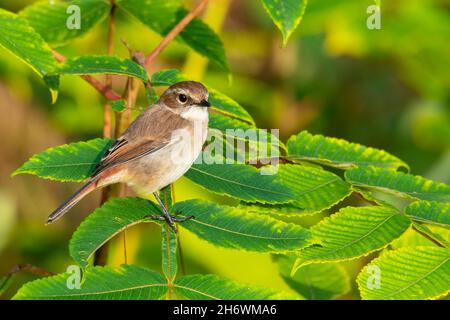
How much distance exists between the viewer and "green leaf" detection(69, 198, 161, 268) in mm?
2338

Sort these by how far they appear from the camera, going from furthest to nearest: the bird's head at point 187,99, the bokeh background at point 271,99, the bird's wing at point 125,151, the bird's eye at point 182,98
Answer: the bokeh background at point 271,99 → the bird's eye at point 182,98 → the bird's head at point 187,99 → the bird's wing at point 125,151

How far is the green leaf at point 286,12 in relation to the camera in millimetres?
2682

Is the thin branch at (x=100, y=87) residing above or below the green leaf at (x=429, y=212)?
above

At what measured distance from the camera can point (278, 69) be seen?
625cm

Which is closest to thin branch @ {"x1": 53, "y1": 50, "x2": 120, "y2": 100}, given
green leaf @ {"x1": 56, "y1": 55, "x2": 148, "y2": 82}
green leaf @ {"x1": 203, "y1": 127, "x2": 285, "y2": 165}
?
green leaf @ {"x1": 56, "y1": 55, "x2": 148, "y2": 82}

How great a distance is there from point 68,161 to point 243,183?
2.14ft

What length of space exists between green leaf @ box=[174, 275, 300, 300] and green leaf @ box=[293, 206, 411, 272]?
0.14m

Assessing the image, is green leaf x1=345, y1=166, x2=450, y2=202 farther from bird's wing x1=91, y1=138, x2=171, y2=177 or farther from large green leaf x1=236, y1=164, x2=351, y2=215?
bird's wing x1=91, y1=138, x2=171, y2=177

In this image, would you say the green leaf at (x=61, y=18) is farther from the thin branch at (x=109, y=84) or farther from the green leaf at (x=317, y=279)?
the green leaf at (x=317, y=279)

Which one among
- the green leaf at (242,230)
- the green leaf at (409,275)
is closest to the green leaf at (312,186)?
the green leaf at (242,230)

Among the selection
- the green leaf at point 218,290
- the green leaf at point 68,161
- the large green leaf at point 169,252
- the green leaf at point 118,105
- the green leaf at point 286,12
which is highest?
the green leaf at point 286,12

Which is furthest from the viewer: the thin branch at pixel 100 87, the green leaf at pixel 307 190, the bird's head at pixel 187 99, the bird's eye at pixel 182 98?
the bird's eye at pixel 182 98

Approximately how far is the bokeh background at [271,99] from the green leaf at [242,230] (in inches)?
83.5
